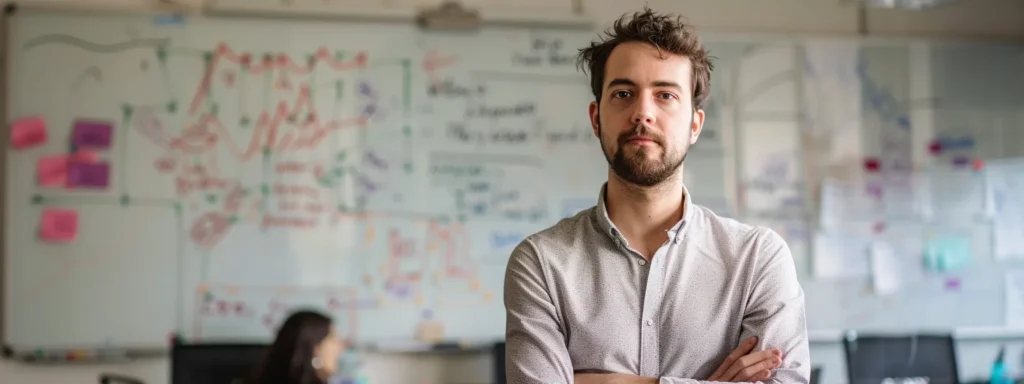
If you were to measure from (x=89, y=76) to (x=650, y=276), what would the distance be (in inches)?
111

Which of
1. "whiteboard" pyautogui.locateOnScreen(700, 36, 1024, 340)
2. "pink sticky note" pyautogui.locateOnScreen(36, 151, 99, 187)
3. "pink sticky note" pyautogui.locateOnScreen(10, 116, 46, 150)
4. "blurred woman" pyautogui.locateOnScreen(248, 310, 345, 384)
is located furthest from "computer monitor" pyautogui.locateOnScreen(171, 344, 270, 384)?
"whiteboard" pyautogui.locateOnScreen(700, 36, 1024, 340)

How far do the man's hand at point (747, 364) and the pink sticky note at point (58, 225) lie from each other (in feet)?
9.32

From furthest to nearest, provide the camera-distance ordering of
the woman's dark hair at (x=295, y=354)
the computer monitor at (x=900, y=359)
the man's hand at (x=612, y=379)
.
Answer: the computer monitor at (x=900, y=359)
the woman's dark hair at (x=295, y=354)
the man's hand at (x=612, y=379)

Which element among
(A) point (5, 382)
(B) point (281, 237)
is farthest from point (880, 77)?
(A) point (5, 382)

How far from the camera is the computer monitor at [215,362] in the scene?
127 inches

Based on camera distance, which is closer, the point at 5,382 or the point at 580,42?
the point at 5,382

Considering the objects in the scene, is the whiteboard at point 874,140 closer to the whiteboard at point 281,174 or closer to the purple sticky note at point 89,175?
the whiteboard at point 281,174

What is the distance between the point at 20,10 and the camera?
3711mm

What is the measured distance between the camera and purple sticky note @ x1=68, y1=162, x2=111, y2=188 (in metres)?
3.70

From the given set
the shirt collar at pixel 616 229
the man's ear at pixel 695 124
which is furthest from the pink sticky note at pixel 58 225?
the man's ear at pixel 695 124

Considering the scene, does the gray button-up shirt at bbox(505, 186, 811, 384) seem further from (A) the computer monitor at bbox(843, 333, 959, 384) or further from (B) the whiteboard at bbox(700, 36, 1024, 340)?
(B) the whiteboard at bbox(700, 36, 1024, 340)

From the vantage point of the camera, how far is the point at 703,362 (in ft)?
5.51

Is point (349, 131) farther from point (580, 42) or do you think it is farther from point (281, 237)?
point (580, 42)

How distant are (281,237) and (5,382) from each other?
1151 millimetres
